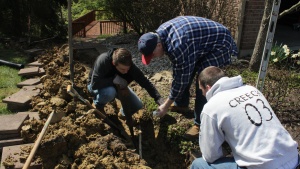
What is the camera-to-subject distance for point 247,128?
2186mm

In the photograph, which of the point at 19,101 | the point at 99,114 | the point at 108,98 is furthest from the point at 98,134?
the point at 19,101

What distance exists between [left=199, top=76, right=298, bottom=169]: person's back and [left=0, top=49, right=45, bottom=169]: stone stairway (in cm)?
174

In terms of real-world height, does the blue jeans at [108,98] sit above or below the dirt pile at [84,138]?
above

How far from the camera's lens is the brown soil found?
2.87 metres

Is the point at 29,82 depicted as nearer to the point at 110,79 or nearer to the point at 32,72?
the point at 32,72

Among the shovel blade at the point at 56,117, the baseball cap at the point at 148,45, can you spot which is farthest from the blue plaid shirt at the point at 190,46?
the shovel blade at the point at 56,117

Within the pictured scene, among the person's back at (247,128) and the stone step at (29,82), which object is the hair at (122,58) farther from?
the stone step at (29,82)

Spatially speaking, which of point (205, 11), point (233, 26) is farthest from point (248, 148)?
point (233, 26)

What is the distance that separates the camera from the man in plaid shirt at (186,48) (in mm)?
3120

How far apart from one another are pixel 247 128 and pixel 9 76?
13.8ft

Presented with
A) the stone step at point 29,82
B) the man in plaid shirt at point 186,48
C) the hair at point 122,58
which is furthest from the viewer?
the stone step at point 29,82

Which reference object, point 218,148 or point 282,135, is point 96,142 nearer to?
point 218,148

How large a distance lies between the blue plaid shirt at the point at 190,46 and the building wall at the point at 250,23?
3.59 meters

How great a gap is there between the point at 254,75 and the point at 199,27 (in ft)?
8.62
